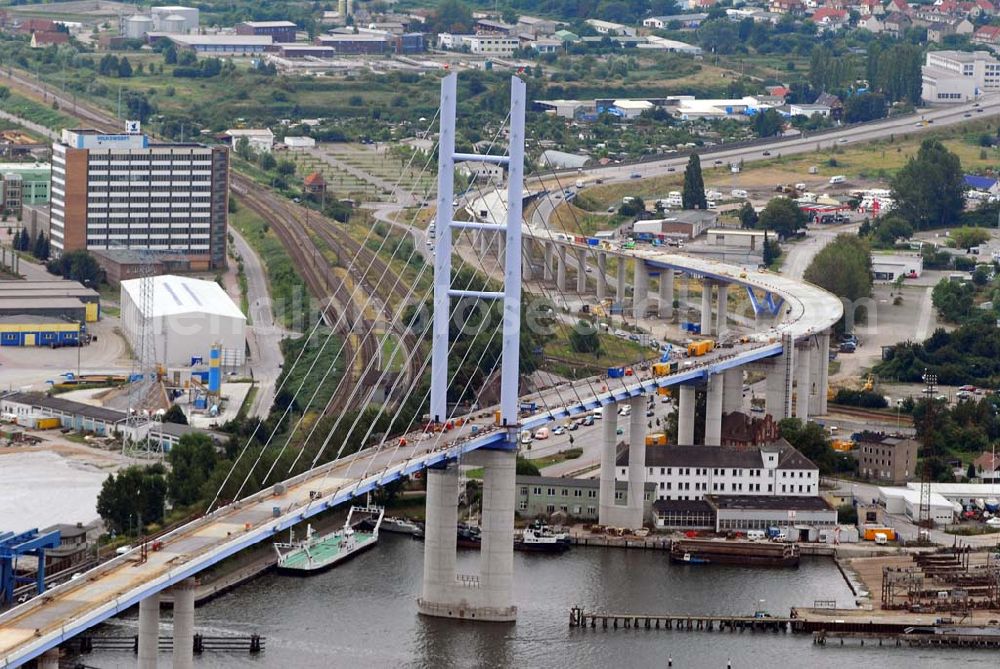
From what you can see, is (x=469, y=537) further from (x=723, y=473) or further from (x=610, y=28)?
(x=610, y=28)

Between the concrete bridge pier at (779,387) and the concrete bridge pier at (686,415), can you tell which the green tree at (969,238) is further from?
the concrete bridge pier at (686,415)

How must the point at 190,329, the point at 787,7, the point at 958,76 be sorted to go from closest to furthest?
1. the point at 190,329
2. the point at 958,76
3. the point at 787,7

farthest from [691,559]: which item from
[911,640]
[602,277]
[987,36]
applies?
[987,36]

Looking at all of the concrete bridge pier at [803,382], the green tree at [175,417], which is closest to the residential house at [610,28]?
the concrete bridge pier at [803,382]

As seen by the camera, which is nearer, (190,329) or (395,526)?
(395,526)

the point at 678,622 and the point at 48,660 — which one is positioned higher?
the point at 48,660

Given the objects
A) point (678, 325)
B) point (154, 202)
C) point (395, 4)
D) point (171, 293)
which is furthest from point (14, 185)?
point (395, 4)
